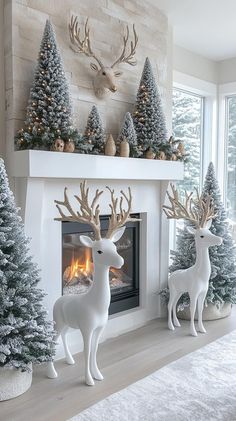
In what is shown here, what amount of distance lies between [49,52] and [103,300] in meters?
1.66

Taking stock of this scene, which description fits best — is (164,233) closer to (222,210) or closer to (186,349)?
(222,210)

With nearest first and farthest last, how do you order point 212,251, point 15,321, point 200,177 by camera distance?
1. point 15,321
2. point 212,251
3. point 200,177

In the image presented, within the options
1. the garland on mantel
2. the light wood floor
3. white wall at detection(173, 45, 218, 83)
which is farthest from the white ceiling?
the light wood floor

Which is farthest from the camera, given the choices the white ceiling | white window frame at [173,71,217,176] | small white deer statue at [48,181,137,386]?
white window frame at [173,71,217,176]

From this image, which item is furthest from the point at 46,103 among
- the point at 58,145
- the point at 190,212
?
the point at 190,212

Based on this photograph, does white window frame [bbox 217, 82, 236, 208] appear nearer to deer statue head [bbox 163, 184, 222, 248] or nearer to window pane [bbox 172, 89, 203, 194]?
window pane [bbox 172, 89, 203, 194]

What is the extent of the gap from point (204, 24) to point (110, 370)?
130 inches

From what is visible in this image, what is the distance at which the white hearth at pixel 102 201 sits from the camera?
108 inches

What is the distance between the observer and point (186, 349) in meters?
3.14

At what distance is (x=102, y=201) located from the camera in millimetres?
3326

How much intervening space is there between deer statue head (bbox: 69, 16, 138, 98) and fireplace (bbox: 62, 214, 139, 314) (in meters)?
1.04

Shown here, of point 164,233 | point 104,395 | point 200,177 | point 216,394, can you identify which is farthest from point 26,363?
point 200,177

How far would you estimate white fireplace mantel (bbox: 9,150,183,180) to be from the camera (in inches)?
106

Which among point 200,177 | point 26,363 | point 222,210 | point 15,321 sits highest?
point 200,177
